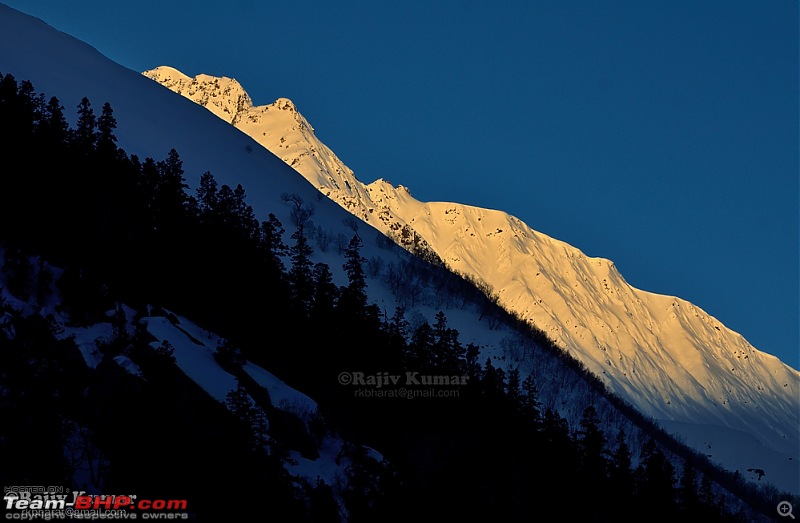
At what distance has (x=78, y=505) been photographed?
40188mm

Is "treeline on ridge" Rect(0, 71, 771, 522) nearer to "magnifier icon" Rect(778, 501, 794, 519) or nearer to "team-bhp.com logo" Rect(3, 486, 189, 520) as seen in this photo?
"team-bhp.com logo" Rect(3, 486, 189, 520)

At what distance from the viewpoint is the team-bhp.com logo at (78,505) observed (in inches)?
1505

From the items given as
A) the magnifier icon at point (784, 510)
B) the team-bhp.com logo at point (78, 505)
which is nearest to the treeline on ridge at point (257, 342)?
the team-bhp.com logo at point (78, 505)

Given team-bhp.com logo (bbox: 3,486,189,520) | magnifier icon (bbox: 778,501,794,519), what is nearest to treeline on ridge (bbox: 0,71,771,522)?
team-bhp.com logo (bbox: 3,486,189,520)

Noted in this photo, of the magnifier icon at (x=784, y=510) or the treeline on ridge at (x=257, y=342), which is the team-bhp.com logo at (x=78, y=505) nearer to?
the treeline on ridge at (x=257, y=342)

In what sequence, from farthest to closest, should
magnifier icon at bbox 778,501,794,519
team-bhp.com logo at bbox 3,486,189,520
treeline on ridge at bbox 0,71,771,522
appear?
magnifier icon at bbox 778,501,794,519 → treeline on ridge at bbox 0,71,771,522 → team-bhp.com logo at bbox 3,486,189,520

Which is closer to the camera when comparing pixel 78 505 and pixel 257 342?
pixel 78 505

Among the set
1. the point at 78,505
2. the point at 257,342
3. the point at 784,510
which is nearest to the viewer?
the point at 78,505

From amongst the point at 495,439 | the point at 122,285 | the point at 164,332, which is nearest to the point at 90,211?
the point at 122,285

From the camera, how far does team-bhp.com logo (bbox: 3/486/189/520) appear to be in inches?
1505

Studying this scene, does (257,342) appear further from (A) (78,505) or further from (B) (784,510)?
(B) (784,510)

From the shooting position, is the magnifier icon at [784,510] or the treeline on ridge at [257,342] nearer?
the treeline on ridge at [257,342]

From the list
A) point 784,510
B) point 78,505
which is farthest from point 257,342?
point 784,510

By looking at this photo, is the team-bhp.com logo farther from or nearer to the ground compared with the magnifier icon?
nearer to the ground
